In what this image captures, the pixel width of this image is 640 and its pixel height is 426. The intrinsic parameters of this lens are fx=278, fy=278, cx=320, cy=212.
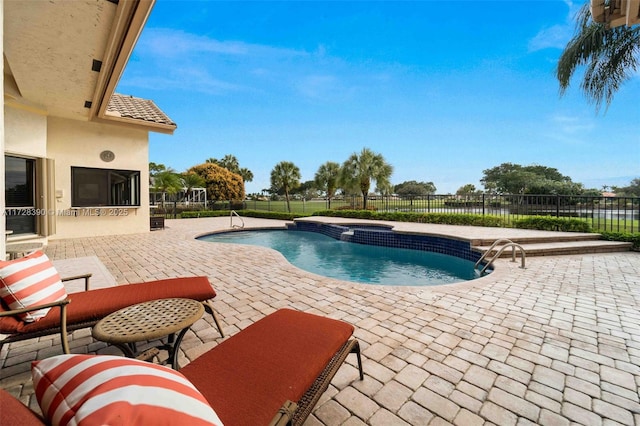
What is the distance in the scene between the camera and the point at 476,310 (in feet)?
10.8

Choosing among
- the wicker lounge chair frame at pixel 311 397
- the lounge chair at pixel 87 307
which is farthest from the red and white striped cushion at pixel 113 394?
the lounge chair at pixel 87 307

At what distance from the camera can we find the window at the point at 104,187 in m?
8.71

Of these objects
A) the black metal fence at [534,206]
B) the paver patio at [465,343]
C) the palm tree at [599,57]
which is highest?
the palm tree at [599,57]

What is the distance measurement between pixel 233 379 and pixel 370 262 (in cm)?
636

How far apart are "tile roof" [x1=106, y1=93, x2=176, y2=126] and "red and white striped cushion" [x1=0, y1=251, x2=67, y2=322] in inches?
325

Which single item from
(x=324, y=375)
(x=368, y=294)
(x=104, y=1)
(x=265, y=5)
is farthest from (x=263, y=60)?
(x=324, y=375)

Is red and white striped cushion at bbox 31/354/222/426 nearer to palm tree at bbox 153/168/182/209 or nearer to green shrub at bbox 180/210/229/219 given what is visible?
palm tree at bbox 153/168/182/209

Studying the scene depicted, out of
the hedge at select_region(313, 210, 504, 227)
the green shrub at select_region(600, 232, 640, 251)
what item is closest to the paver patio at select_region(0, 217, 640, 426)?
the green shrub at select_region(600, 232, 640, 251)

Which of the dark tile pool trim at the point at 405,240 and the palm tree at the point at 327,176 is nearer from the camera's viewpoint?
the dark tile pool trim at the point at 405,240

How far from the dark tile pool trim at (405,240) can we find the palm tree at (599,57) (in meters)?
7.12

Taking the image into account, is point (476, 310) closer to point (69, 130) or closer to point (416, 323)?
point (416, 323)

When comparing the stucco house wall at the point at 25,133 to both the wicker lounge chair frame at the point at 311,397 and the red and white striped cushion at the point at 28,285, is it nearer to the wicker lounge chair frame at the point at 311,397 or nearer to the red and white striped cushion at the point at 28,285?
the red and white striped cushion at the point at 28,285

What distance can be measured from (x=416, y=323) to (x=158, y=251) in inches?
250

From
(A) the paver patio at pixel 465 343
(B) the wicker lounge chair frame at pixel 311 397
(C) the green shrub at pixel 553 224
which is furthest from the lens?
(C) the green shrub at pixel 553 224
